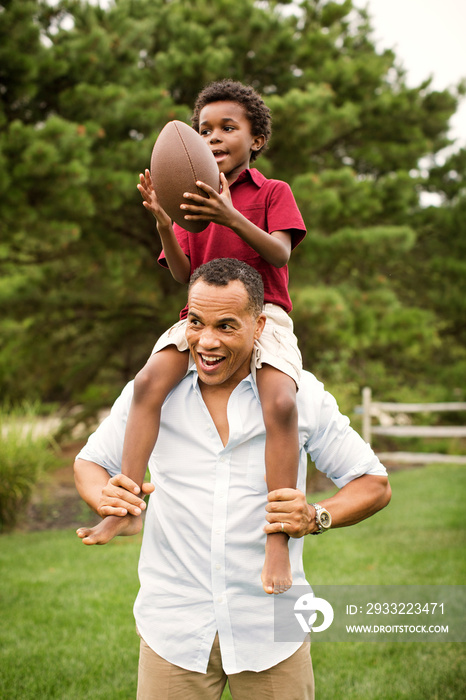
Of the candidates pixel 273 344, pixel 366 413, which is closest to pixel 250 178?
pixel 273 344

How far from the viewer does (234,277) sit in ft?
7.09

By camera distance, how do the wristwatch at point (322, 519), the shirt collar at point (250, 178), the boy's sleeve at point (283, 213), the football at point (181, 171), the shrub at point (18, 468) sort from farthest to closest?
the shrub at point (18, 468) < the shirt collar at point (250, 178) < the boy's sleeve at point (283, 213) < the football at point (181, 171) < the wristwatch at point (322, 519)

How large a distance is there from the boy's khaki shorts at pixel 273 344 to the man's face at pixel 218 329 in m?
0.12

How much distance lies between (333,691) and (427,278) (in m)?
17.0

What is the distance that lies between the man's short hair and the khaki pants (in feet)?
3.76

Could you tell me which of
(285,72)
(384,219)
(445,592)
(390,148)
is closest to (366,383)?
(384,219)

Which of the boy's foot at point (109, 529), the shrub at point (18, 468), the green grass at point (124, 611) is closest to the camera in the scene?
the boy's foot at point (109, 529)

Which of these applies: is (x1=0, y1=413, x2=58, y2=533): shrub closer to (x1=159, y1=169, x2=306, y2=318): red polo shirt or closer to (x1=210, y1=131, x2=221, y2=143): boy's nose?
(x1=159, y1=169, x2=306, y2=318): red polo shirt

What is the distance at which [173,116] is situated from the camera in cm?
1029

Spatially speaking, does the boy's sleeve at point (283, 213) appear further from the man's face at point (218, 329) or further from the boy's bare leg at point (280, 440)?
the boy's bare leg at point (280, 440)

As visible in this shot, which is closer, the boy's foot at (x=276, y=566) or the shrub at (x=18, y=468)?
the boy's foot at (x=276, y=566)

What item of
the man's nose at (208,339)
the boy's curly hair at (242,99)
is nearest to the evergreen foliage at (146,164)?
the boy's curly hair at (242,99)

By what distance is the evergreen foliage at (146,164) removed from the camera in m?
9.38

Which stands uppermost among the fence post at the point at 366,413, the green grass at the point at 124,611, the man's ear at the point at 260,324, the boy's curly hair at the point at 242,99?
the fence post at the point at 366,413
